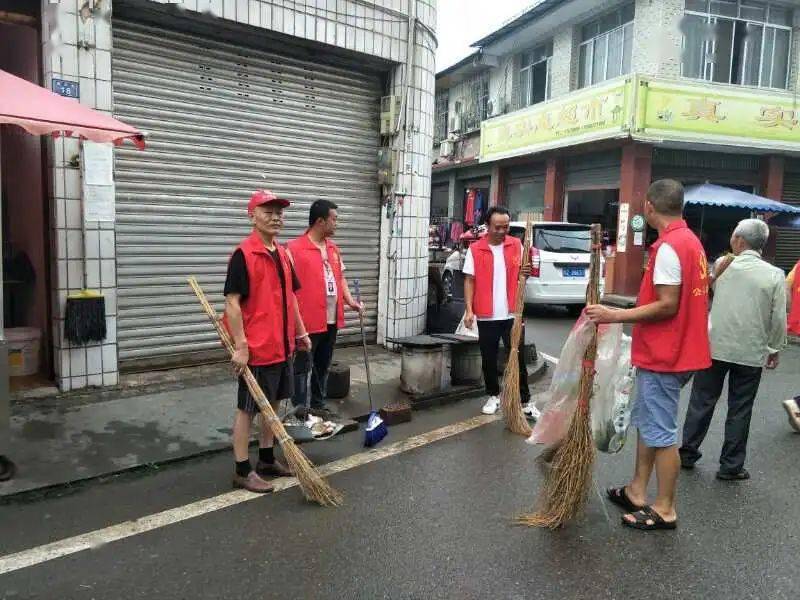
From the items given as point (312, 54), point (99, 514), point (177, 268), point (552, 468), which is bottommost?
point (99, 514)

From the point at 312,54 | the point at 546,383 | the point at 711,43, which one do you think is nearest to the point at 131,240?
the point at 312,54

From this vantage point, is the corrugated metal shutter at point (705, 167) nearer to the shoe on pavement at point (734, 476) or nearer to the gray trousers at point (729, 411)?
the gray trousers at point (729, 411)

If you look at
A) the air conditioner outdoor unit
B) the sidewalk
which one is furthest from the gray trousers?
the air conditioner outdoor unit

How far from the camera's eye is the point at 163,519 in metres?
3.71

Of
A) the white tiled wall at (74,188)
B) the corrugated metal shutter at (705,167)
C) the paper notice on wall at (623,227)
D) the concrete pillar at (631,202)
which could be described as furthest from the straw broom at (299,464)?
the corrugated metal shutter at (705,167)

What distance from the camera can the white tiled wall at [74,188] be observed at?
18.3 feet

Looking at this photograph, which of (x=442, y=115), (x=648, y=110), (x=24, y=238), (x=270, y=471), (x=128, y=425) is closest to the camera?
(x=270, y=471)

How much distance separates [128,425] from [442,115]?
23.8 metres

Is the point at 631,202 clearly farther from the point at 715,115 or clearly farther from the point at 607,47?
the point at 607,47

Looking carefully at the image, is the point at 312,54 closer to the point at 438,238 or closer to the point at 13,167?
the point at 13,167

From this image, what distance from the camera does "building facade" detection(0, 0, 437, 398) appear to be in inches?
228

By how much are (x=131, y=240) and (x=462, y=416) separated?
350 cm

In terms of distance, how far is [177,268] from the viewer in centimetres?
678

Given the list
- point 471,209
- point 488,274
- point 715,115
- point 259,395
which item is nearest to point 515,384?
point 488,274
